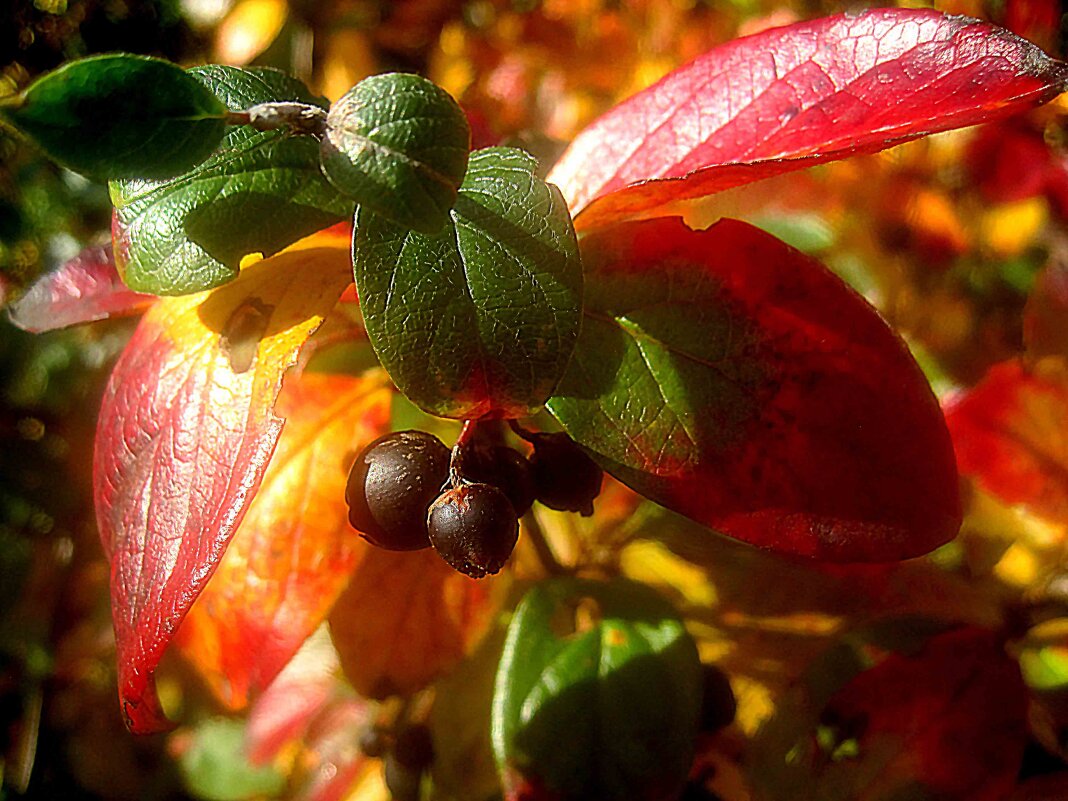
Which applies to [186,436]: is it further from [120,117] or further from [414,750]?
[414,750]

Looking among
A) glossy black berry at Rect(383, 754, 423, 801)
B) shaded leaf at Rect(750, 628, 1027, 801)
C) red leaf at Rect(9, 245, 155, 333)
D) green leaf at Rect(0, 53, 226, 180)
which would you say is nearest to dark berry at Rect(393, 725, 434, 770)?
glossy black berry at Rect(383, 754, 423, 801)

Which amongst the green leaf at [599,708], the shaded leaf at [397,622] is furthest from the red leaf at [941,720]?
the shaded leaf at [397,622]

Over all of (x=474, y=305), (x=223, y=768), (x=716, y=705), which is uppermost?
(x=474, y=305)

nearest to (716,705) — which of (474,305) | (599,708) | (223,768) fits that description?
(599,708)

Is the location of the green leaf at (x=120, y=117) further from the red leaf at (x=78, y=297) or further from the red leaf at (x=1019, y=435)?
the red leaf at (x=1019, y=435)

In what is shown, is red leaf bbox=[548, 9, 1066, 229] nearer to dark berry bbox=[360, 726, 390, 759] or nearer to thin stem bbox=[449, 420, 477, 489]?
thin stem bbox=[449, 420, 477, 489]

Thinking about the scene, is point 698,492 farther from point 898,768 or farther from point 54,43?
point 54,43
